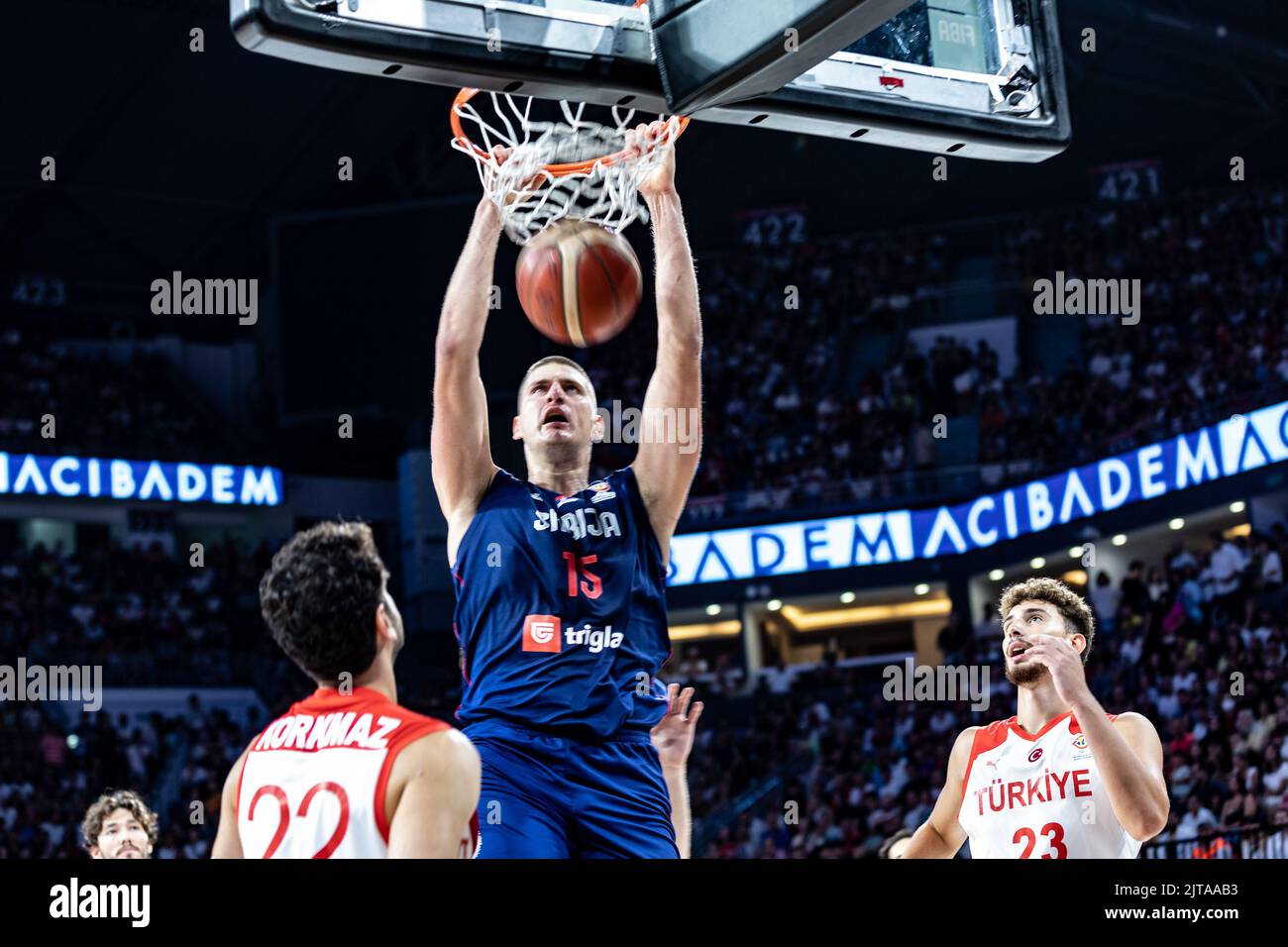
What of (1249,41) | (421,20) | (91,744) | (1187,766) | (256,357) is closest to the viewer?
(421,20)

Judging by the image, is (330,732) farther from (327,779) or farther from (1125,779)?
(1125,779)

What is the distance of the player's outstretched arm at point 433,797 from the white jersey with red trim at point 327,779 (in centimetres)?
2

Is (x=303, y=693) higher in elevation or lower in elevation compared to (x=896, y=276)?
lower

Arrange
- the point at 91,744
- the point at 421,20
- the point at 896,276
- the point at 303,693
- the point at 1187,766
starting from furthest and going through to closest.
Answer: the point at 896,276 < the point at 303,693 < the point at 91,744 < the point at 1187,766 < the point at 421,20

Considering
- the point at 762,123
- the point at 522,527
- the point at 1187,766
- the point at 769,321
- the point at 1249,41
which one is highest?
the point at 1249,41

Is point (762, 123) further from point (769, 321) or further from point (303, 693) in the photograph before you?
point (769, 321)

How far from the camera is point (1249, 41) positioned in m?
24.2

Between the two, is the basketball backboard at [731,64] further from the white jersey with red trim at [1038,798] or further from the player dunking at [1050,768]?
the white jersey with red trim at [1038,798]

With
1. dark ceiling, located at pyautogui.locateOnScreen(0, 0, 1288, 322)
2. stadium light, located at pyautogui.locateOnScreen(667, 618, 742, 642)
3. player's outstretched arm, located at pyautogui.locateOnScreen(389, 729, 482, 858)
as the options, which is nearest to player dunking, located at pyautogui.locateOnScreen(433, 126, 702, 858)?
player's outstretched arm, located at pyautogui.locateOnScreen(389, 729, 482, 858)

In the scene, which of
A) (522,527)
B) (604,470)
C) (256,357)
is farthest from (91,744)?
(522,527)

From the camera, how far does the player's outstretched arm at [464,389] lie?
426cm

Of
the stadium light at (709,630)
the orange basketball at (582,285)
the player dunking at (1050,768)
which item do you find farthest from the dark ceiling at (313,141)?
the player dunking at (1050,768)

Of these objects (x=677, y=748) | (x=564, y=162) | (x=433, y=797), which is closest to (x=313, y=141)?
(x=564, y=162)

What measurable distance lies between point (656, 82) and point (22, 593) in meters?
19.4
